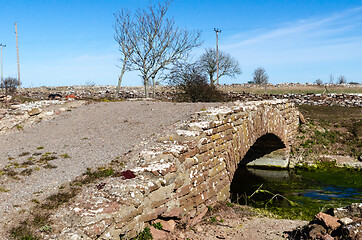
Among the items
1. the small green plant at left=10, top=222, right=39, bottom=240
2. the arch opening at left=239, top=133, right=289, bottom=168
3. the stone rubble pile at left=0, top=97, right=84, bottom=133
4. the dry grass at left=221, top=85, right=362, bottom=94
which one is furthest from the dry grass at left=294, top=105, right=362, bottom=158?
the dry grass at left=221, top=85, right=362, bottom=94

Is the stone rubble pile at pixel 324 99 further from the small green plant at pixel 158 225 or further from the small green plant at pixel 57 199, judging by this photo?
the small green plant at pixel 57 199

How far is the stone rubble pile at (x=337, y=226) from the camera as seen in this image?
13.9 feet

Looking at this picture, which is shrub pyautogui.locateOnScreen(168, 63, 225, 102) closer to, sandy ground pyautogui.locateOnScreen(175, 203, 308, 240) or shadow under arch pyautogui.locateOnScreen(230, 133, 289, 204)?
shadow under arch pyautogui.locateOnScreen(230, 133, 289, 204)

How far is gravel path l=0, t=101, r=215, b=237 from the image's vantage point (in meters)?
5.00

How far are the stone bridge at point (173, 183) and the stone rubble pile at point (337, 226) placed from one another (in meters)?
2.08

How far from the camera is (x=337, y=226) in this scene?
175 inches

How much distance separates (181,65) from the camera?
19.9 meters

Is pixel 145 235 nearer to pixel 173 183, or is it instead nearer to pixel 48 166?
pixel 173 183

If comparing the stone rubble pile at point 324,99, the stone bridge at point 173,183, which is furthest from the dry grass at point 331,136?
the stone bridge at point 173,183

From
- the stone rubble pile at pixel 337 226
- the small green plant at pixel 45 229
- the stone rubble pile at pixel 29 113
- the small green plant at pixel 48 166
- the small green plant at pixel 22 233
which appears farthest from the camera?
the stone rubble pile at pixel 29 113

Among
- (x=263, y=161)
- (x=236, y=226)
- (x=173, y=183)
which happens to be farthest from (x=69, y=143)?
(x=263, y=161)

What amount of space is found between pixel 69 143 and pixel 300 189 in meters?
7.90

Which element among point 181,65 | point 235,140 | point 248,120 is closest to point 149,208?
point 235,140

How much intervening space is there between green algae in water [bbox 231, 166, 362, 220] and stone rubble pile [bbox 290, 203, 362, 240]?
109 inches
